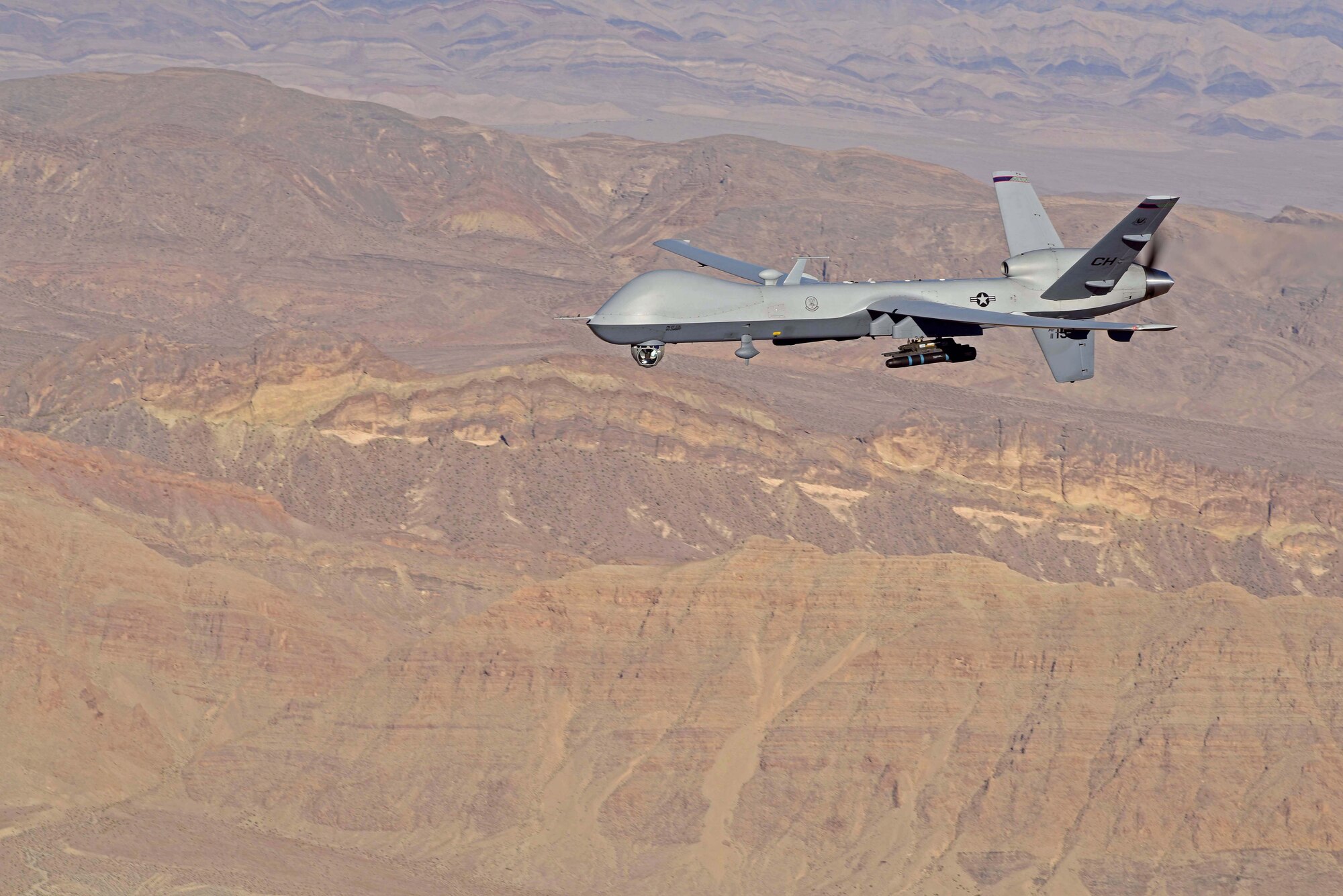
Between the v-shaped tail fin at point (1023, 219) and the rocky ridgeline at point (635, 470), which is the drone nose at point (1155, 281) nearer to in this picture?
the v-shaped tail fin at point (1023, 219)

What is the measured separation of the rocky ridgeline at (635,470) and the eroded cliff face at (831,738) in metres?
38.1

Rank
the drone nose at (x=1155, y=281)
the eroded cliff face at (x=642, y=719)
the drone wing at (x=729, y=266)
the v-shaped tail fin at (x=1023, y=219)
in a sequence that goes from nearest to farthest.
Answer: the drone wing at (x=729, y=266)
the drone nose at (x=1155, y=281)
the v-shaped tail fin at (x=1023, y=219)
the eroded cliff face at (x=642, y=719)

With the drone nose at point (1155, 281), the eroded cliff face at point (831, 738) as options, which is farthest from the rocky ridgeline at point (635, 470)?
the drone nose at point (1155, 281)

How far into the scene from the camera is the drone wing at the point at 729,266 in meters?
61.8

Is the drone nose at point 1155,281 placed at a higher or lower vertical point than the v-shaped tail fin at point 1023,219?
lower

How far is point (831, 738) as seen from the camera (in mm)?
112625

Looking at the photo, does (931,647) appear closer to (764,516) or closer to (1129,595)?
(1129,595)

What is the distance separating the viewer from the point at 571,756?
114000 millimetres

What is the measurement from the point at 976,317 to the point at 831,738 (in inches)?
2265

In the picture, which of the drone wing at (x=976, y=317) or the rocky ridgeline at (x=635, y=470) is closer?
the drone wing at (x=976, y=317)

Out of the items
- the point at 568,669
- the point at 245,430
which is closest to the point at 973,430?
the point at 245,430

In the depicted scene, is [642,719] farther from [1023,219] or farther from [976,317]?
[976,317]

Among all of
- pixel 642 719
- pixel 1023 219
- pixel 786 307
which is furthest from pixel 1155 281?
A: pixel 642 719

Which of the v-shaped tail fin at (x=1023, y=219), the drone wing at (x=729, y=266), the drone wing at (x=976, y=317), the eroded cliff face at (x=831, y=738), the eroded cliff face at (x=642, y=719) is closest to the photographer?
the drone wing at (x=976, y=317)
